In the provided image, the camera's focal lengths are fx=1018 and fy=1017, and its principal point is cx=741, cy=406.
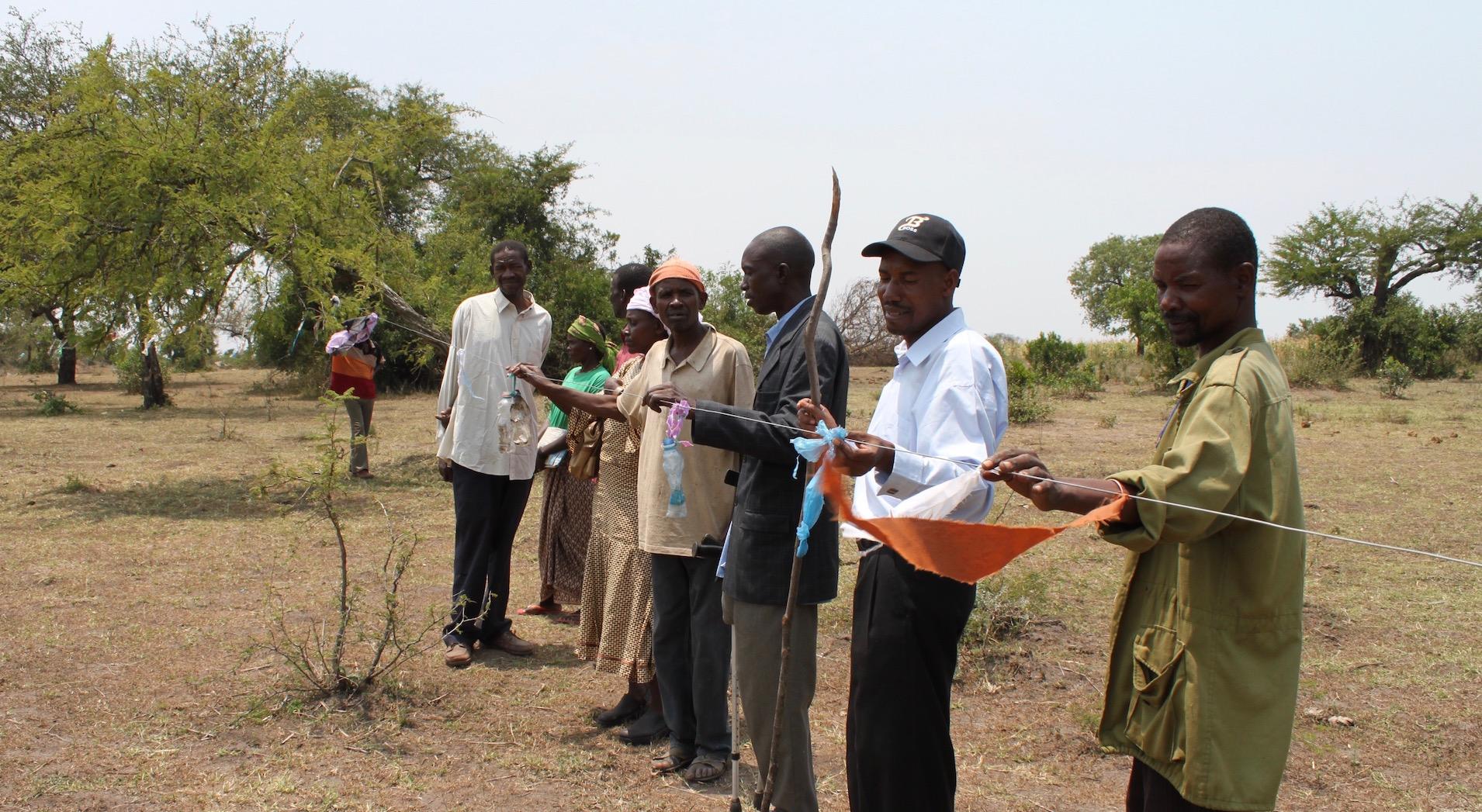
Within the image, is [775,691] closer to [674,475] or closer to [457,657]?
[674,475]

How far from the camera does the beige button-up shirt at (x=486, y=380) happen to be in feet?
15.9

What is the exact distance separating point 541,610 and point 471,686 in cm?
123

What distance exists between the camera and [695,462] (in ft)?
11.6

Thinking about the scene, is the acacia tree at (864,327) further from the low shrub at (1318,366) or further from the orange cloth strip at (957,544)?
the orange cloth strip at (957,544)

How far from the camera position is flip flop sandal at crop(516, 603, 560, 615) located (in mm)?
5734

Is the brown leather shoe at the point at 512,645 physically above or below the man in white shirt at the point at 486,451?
below

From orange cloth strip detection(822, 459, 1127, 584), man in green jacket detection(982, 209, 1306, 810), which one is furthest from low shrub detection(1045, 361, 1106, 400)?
orange cloth strip detection(822, 459, 1127, 584)

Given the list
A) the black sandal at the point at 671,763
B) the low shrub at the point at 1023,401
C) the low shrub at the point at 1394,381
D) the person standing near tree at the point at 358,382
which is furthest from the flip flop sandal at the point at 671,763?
the low shrub at the point at 1394,381

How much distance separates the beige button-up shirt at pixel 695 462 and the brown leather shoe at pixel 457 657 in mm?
1646

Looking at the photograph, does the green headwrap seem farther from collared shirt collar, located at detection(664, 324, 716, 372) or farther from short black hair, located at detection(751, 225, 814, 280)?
short black hair, located at detection(751, 225, 814, 280)

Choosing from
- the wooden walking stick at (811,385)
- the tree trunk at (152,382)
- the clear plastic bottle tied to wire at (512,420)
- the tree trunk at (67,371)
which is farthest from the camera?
the tree trunk at (67,371)

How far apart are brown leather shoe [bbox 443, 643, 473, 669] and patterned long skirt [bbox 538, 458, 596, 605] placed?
2.46 feet

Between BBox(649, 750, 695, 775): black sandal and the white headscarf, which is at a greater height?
the white headscarf

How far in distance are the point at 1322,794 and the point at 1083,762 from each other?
2.60 feet
